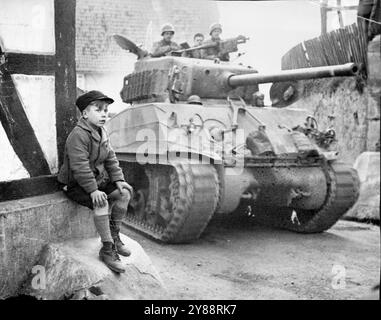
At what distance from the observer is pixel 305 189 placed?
23.3ft

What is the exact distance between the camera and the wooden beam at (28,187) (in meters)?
3.93

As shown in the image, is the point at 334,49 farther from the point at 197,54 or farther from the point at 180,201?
the point at 180,201

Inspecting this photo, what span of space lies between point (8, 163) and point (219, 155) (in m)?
3.05

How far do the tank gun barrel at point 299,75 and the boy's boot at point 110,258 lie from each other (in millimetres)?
3477

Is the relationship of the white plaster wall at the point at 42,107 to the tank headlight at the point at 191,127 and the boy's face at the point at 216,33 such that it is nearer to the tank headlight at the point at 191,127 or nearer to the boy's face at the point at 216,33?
the tank headlight at the point at 191,127

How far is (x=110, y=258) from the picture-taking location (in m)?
3.87

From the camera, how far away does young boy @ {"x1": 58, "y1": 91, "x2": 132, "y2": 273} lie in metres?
3.75

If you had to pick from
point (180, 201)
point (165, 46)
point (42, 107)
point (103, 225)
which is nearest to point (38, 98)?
point (42, 107)

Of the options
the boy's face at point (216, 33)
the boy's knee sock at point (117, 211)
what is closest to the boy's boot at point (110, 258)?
the boy's knee sock at point (117, 211)

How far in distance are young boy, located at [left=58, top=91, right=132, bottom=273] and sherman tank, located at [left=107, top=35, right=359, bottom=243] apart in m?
2.06

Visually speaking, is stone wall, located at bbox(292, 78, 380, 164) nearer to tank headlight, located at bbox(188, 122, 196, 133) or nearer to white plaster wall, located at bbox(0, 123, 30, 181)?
tank headlight, located at bbox(188, 122, 196, 133)

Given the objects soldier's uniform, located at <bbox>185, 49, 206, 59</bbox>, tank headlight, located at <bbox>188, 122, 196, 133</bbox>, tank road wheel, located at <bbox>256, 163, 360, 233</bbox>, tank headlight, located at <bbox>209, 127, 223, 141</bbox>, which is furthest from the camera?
soldier's uniform, located at <bbox>185, 49, 206, 59</bbox>

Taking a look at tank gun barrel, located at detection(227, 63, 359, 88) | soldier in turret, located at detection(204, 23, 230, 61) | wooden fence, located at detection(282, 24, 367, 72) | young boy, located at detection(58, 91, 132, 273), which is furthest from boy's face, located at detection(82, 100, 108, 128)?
wooden fence, located at detection(282, 24, 367, 72)

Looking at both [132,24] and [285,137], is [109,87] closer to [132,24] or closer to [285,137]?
[132,24]
